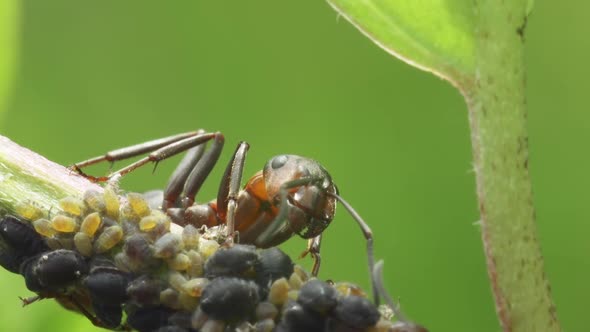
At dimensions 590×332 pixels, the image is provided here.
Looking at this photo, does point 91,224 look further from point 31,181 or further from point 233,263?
point 233,263

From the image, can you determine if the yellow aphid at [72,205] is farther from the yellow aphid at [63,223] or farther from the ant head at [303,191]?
the ant head at [303,191]

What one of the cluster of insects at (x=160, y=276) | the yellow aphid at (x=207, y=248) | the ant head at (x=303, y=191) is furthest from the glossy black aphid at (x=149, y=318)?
the ant head at (x=303, y=191)

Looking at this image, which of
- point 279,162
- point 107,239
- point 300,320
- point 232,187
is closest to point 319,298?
point 300,320

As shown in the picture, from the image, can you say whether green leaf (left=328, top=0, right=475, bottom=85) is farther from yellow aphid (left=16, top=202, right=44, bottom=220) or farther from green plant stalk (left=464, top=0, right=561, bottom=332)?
yellow aphid (left=16, top=202, right=44, bottom=220)

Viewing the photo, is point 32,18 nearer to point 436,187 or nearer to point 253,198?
point 436,187

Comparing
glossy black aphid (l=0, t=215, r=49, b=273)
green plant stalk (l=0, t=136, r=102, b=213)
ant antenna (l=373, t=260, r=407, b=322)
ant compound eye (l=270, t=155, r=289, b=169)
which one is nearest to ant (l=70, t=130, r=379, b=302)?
ant compound eye (l=270, t=155, r=289, b=169)

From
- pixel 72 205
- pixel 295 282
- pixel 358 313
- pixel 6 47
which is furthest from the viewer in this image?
pixel 6 47

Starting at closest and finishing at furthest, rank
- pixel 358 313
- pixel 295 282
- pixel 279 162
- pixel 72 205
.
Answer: pixel 358 313 → pixel 295 282 → pixel 72 205 → pixel 279 162
